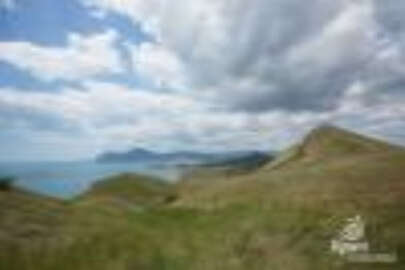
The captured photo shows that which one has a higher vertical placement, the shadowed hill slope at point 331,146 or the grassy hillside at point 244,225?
the shadowed hill slope at point 331,146

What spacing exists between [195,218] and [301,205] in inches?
331

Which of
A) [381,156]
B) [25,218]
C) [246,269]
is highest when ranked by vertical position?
[381,156]

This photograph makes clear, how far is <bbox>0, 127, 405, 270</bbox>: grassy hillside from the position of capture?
32812 mm

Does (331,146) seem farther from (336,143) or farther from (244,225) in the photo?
(244,225)

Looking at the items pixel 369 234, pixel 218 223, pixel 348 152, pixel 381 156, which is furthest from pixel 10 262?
pixel 348 152

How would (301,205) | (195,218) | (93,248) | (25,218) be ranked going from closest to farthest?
(93,248)
(25,218)
(301,205)
(195,218)

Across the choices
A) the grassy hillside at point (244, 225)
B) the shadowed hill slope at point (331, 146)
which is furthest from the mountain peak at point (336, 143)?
the grassy hillside at point (244, 225)

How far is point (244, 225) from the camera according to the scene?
40750mm

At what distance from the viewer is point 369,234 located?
35875mm

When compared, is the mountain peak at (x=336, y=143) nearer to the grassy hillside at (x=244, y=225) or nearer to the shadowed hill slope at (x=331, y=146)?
the shadowed hill slope at (x=331, y=146)

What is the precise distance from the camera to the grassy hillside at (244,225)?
32812mm

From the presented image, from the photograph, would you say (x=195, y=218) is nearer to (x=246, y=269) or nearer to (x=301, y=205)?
(x=301, y=205)

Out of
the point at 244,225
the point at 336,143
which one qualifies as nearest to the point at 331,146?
the point at 336,143

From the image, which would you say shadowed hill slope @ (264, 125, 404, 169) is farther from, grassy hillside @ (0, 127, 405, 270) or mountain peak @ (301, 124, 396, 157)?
grassy hillside @ (0, 127, 405, 270)
